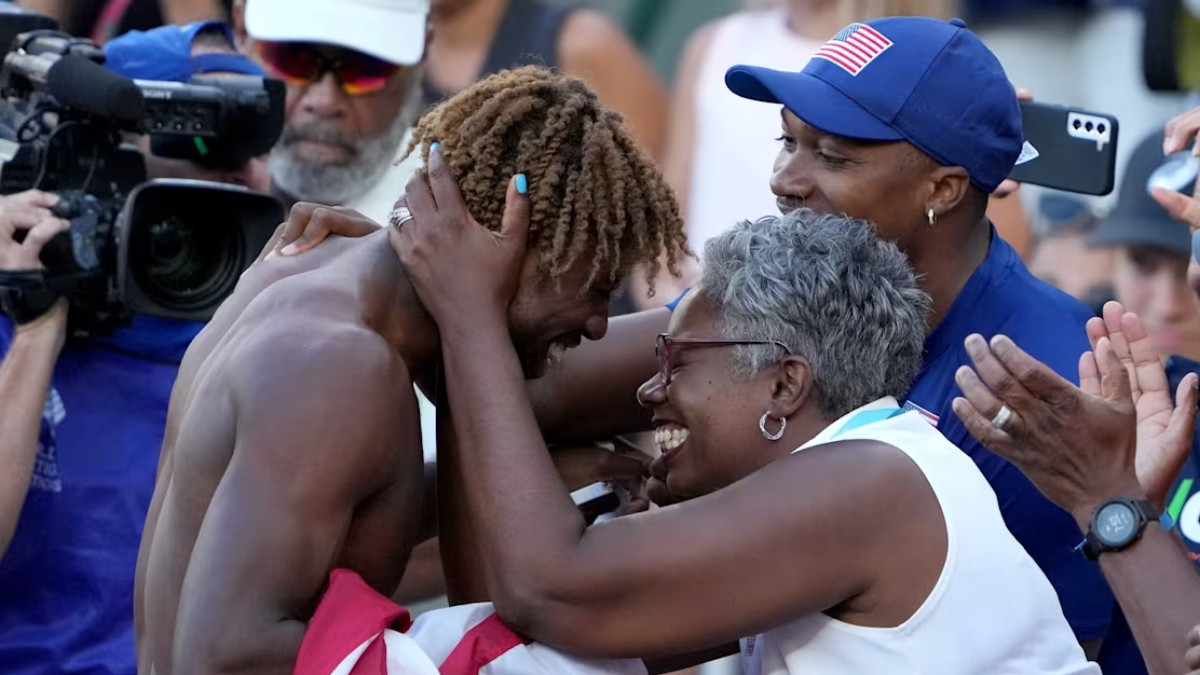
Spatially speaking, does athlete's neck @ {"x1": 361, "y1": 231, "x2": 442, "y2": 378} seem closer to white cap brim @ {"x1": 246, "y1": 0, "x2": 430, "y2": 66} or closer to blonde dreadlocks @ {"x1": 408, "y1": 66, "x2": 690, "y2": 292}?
blonde dreadlocks @ {"x1": 408, "y1": 66, "x2": 690, "y2": 292}

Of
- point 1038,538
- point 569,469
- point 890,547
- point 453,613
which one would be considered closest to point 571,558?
point 453,613

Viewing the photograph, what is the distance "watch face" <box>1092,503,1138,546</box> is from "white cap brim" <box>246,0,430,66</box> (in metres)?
3.24

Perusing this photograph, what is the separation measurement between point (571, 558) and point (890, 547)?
482 mm

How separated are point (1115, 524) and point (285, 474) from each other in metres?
1.31

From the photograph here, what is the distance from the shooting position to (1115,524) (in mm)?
2836

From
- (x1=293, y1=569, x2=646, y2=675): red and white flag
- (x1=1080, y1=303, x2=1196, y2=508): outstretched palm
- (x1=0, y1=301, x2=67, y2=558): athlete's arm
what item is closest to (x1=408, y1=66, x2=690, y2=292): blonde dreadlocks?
(x1=293, y1=569, x2=646, y2=675): red and white flag

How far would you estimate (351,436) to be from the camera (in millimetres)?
2729

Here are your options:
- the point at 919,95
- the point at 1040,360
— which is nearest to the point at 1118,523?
the point at 1040,360

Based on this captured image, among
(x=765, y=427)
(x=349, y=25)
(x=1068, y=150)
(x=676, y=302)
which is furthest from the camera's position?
(x=349, y=25)

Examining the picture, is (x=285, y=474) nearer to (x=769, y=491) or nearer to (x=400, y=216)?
(x=400, y=216)

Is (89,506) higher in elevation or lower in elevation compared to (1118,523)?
lower

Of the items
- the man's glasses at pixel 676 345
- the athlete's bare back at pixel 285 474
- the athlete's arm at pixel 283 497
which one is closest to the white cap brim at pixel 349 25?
the athlete's bare back at pixel 285 474

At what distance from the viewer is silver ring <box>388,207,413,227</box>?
118 inches

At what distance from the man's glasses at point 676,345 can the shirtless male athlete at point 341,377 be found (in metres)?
0.16
